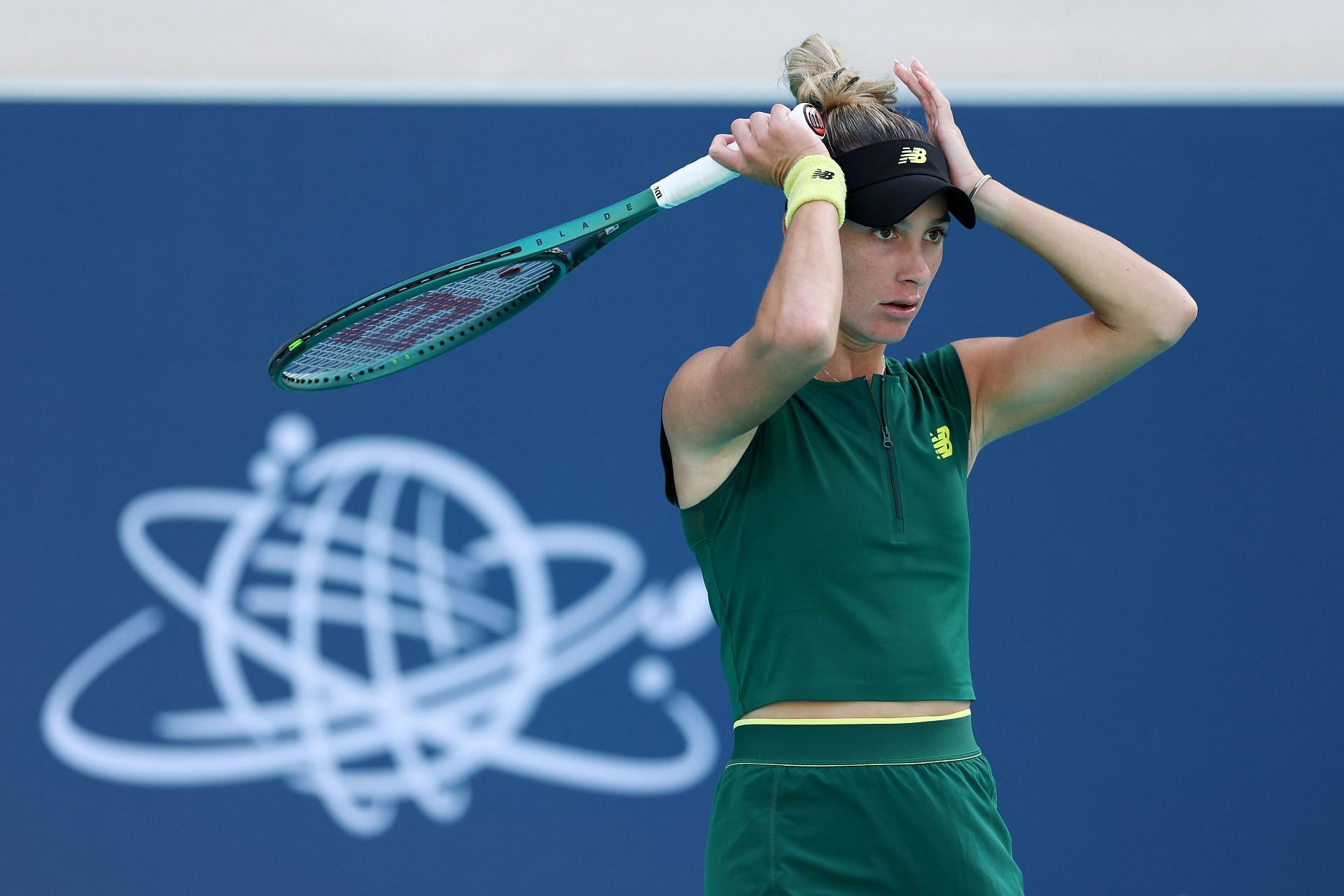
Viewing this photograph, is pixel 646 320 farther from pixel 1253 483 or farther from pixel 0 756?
pixel 0 756

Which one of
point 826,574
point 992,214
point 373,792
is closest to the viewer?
point 826,574

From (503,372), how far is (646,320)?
44cm

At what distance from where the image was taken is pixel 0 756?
156 inches

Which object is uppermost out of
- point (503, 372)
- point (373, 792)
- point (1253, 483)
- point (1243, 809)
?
point (503, 372)

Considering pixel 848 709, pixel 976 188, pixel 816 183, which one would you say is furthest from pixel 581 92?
pixel 848 709

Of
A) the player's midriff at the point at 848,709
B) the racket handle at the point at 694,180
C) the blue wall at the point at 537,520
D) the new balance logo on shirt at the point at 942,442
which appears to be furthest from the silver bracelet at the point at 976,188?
the blue wall at the point at 537,520

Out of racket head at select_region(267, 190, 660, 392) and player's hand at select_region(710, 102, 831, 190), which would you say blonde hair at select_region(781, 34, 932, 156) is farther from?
racket head at select_region(267, 190, 660, 392)

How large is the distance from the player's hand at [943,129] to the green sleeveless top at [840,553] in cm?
34

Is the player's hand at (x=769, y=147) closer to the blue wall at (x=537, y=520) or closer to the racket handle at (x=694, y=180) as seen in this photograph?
the racket handle at (x=694, y=180)

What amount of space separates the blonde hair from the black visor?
0.10ft

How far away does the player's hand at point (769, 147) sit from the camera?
6.56 ft

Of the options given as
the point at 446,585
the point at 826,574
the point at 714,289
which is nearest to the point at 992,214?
the point at 826,574

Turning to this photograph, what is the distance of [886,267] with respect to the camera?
6.77ft

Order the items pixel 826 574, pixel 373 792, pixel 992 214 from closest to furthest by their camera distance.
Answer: pixel 826 574, pixel 992 214, pixel 373 792
